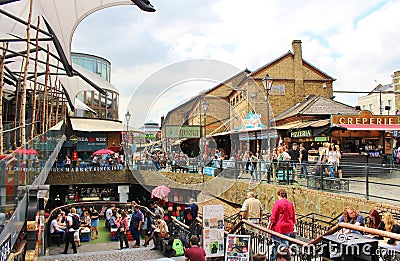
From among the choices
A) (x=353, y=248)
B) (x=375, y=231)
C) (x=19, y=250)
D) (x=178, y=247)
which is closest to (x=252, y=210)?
(x=178, y=247)

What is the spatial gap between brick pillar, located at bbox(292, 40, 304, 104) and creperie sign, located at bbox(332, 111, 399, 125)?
14.9 meters

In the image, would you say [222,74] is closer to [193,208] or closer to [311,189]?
[193,208]

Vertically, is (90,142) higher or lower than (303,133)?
lower

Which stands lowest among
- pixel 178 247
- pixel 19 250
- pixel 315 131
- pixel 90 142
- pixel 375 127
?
pixel 178 247

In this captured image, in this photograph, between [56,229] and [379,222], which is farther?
[56,229]

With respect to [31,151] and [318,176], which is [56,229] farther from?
[318,176]

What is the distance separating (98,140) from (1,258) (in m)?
29.2

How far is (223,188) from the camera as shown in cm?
1759

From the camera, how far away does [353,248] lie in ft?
13.5

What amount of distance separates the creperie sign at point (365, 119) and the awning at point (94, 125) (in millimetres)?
20364

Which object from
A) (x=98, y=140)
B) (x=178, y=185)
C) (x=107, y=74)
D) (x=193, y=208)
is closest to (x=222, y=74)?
(x=193, y=208)

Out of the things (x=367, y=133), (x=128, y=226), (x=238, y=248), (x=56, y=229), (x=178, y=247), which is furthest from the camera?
(x=367, y=133)

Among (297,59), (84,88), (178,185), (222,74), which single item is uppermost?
(297,59)

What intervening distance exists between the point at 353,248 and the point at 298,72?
29052 millimetres
